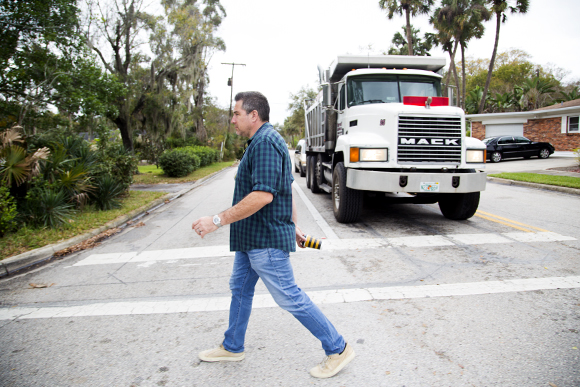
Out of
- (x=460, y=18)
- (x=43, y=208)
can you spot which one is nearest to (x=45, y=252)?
(x=43, y=208)

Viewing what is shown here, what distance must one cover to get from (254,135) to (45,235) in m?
5.79

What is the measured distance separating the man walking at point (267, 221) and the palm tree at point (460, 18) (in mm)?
36347

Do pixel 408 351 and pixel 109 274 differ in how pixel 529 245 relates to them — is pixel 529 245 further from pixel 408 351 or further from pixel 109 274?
pixel 109 274

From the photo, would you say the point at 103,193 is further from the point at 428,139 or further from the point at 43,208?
the point at 428,139

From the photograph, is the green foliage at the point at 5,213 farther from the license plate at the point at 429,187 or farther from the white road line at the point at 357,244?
the license plate at the point at 429,187

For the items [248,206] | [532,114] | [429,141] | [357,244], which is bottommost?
[357,244]

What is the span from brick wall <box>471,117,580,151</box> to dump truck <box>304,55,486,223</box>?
957 inches

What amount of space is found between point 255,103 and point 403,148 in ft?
15.2

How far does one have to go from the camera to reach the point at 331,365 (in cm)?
271

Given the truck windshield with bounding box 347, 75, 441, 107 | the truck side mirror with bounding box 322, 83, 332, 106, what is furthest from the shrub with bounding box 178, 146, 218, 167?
the truck windshield with bounding box 347, 75, 441, 107

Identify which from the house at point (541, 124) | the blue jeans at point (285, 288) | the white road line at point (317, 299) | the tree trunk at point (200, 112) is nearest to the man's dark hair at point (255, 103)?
the blue jeans at point (285, 288)

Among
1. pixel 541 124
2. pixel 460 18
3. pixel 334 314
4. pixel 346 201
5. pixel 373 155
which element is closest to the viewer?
pixel 334 314

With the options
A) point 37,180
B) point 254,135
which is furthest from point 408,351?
point 37,180

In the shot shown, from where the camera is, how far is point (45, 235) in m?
6.76
